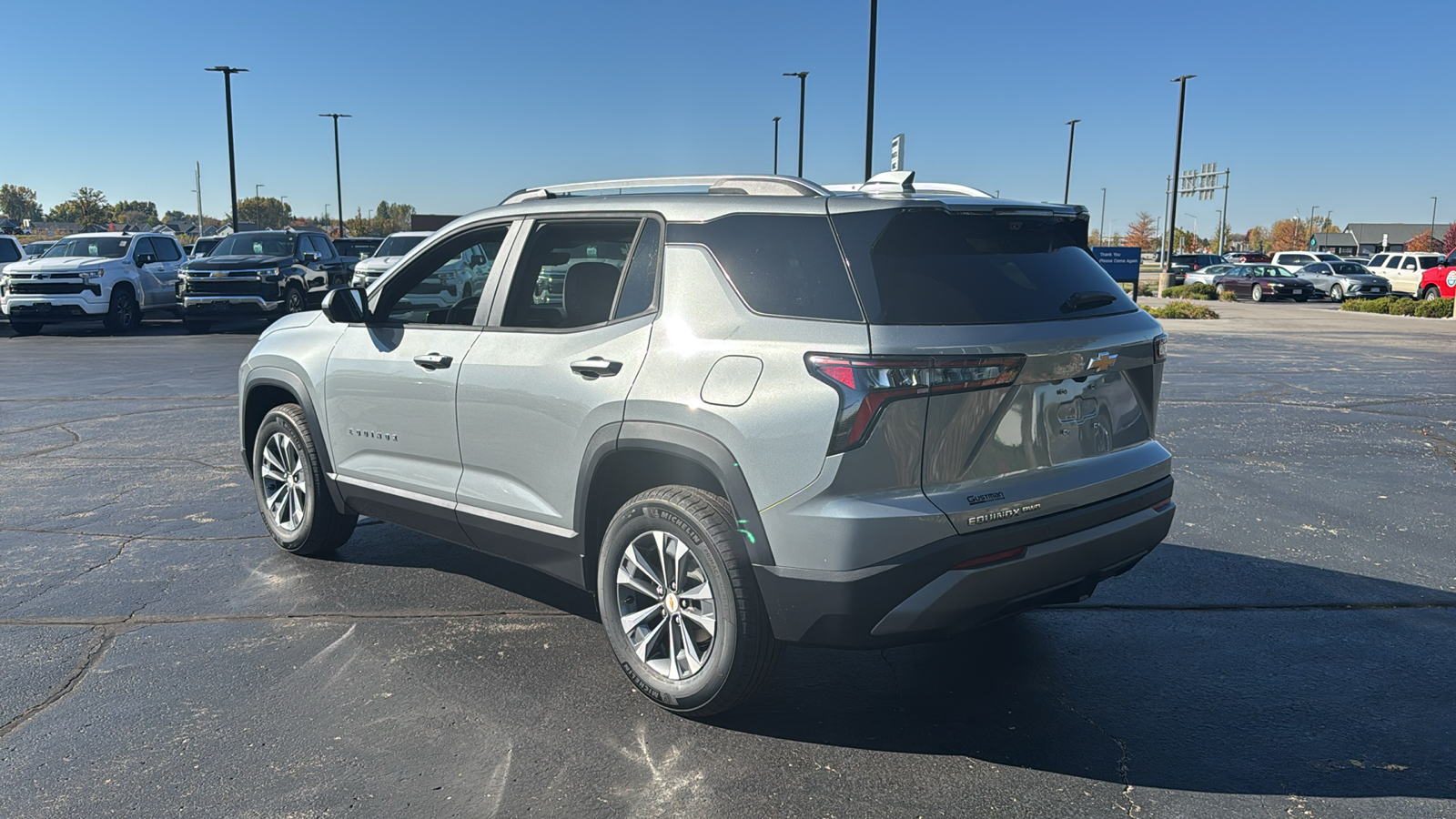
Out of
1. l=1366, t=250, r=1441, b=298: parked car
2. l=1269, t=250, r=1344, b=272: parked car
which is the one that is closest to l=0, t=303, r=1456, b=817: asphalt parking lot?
l=1366, t=250, r=1441, b=298: parked car

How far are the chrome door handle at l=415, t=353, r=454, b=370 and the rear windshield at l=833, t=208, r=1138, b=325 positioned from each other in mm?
1951

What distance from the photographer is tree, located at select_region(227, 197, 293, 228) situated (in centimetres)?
13788

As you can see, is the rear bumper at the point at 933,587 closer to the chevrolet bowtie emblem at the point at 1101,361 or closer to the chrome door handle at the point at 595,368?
the chevrolet bowtie emblem at the point at 1101,361

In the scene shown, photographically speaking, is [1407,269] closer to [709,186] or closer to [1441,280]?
[1441,280]

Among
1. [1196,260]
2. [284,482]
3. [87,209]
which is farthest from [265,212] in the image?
[284,482]

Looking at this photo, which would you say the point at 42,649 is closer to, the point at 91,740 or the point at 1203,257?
the point at 91,740

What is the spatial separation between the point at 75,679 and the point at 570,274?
8.03ft

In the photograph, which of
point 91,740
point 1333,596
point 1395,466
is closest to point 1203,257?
point 1395,466

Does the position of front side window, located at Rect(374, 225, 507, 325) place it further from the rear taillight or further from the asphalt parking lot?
the rear taillight

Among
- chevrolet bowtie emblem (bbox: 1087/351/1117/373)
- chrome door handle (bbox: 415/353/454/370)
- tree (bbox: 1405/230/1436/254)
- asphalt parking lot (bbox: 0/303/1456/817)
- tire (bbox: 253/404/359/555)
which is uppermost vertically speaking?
tree (bbox: 1405/230/1436/254)

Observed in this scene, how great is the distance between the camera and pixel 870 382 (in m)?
3.17

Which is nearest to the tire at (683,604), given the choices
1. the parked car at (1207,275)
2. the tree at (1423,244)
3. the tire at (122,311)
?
the tire at (122,311)

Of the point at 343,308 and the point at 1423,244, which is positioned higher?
the point at 1423,244

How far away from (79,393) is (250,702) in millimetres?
9988
